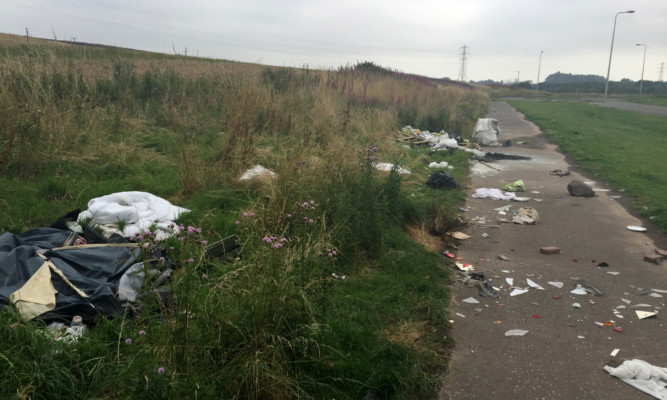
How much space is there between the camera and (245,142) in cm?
772

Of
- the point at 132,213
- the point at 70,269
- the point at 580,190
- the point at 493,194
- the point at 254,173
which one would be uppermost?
the point at 254,173

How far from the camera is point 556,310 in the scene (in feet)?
15.0

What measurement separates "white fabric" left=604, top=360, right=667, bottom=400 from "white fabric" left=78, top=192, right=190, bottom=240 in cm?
419

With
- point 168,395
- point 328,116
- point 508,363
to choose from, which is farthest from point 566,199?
point 168,395

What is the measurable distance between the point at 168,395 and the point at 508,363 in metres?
2.46

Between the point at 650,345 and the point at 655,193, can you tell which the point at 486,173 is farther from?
the point at 650,345

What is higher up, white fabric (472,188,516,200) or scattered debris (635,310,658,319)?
white fabric (472,188,516,200)

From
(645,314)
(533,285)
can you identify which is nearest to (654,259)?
Result: (645,314)

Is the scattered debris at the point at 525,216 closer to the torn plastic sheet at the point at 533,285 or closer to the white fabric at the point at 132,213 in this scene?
the torn plastic sheet at the point at 533,285

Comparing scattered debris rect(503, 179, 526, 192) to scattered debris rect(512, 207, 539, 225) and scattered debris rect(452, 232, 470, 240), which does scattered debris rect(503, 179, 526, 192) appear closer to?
scattered debris rect(512, 207, 539, 225)

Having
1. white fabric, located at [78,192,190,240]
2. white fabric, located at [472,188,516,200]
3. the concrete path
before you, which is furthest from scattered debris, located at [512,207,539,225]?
white fabric, located at [78,192,190,240]

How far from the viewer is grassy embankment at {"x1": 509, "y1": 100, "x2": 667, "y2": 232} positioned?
29.9 feet

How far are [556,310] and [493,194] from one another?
4.86m

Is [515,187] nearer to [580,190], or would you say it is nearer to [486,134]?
[580,190]
